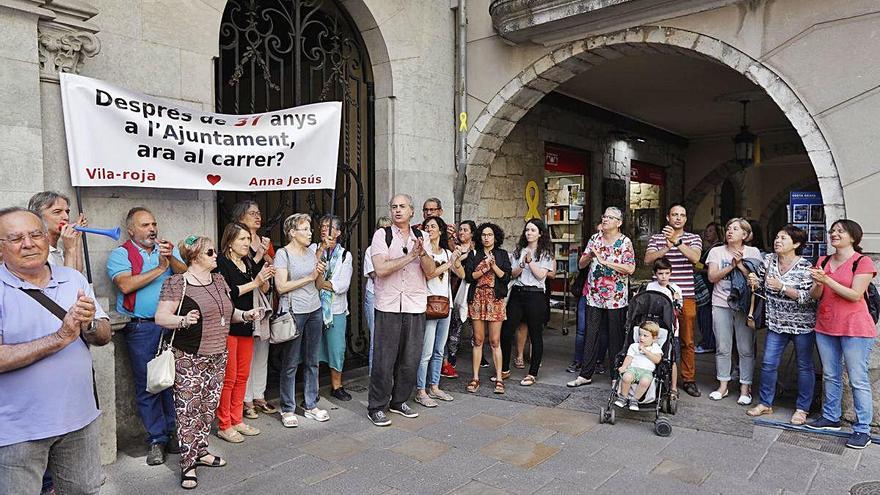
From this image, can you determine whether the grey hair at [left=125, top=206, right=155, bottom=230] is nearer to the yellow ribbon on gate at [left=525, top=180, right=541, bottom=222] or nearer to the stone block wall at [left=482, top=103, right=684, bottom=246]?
the stone block wall at [left=482, top=103, right=684, bottom=246]

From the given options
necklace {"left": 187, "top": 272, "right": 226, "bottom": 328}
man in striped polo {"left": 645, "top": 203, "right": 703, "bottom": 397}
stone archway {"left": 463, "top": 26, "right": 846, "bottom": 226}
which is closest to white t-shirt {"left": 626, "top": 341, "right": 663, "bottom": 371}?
man in striped polo {"left": 645, "top": 203, "right": 703, "bottom": 397}

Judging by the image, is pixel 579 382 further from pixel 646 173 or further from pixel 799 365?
pixel 646 173

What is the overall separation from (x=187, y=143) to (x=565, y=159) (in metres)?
6.87

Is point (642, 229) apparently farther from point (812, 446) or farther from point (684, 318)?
point (812, 446)

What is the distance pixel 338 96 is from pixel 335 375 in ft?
10.1

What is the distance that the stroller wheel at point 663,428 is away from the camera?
4355mm

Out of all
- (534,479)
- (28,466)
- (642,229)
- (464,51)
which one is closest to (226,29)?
(464,51)

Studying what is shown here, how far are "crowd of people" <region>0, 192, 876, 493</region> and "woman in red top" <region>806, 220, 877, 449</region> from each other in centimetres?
1

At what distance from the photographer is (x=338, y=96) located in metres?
6.45

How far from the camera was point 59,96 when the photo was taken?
393 cm

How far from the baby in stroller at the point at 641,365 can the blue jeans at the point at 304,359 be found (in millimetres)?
2448

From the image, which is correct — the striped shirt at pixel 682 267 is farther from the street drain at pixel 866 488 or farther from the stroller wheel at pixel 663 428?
the street drain at pixel 866 488

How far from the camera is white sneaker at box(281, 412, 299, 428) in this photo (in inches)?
179

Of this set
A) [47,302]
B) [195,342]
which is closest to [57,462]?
[47,302]
